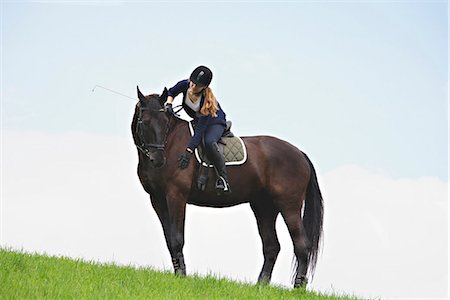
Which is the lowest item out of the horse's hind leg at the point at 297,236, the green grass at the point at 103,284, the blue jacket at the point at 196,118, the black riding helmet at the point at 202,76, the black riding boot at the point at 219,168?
the green grass at the point at 103,284

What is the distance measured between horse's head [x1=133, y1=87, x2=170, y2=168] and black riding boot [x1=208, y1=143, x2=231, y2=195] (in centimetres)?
72

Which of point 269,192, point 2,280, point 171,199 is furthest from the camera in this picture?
point 269,192

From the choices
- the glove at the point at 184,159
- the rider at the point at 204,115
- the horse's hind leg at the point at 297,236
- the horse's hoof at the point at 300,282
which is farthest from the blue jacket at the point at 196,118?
the horse's hoof at the point at 300,282

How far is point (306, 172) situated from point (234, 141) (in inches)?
53.6

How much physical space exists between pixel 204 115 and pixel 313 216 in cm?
256

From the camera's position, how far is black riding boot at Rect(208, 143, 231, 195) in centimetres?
1234

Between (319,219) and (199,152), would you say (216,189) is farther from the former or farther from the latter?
(319,219)

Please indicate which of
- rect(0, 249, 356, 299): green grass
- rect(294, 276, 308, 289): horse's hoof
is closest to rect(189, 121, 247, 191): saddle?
rect(0, 249, 356, 299): green grass

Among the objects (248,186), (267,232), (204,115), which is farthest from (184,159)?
(267,232)

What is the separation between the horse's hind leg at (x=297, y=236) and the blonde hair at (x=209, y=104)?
188 cm

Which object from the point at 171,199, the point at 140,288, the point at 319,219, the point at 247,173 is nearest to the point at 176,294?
the point at 140,288

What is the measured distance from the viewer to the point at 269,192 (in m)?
13.1

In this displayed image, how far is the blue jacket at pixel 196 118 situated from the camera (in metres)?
12.3

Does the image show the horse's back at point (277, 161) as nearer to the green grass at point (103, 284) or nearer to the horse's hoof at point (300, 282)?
the horse's hoof at point (300, 282)
